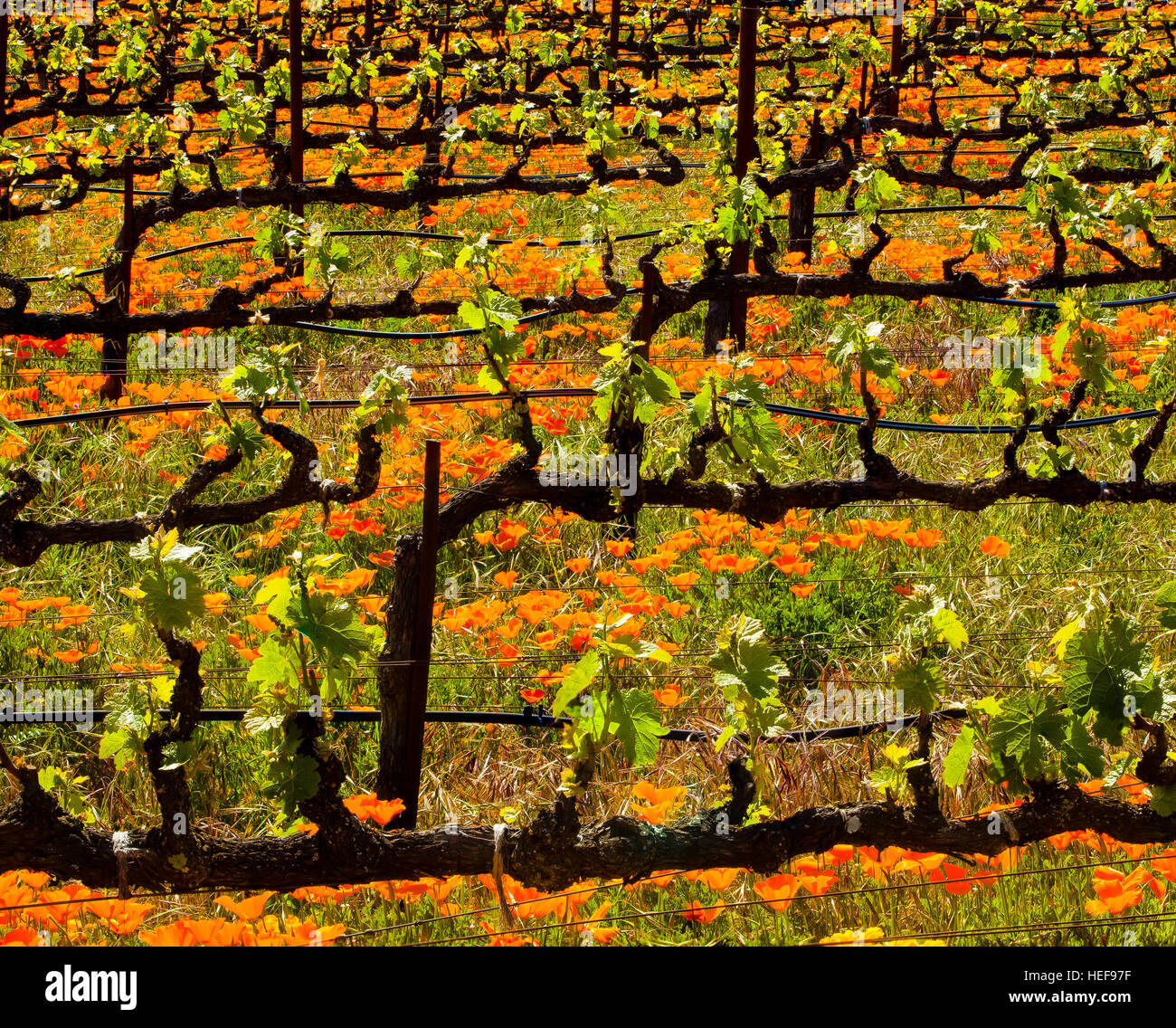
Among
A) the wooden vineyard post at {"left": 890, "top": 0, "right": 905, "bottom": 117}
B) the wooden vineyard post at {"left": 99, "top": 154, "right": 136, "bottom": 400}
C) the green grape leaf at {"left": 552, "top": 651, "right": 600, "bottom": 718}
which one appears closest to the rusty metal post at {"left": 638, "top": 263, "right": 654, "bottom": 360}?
the green grape leaf at {"left": 552, "top": 651, "right": 600, "bottom": 718}

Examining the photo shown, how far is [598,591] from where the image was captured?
4.21 m

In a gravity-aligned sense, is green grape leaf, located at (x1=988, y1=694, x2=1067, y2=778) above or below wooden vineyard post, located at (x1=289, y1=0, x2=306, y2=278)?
below

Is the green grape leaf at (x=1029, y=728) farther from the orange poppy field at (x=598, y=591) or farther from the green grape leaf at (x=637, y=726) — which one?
the green grape leaf at (x=637, y=726)

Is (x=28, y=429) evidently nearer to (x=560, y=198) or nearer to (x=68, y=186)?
(x=68, y=186)

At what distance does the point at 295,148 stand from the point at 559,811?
649cm

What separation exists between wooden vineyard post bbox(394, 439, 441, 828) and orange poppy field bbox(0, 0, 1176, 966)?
0.04ft

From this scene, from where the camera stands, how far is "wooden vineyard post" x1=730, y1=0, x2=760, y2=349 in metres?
6.50

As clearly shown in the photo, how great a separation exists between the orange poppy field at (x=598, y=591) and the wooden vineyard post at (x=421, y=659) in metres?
0.01

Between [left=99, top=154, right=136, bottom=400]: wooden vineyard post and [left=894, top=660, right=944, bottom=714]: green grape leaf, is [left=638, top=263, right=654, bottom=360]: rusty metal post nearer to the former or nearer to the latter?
[left=894, top=660, right=944, bottom=714]: green grape leaf

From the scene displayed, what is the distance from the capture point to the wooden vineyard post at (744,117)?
21.3 ft

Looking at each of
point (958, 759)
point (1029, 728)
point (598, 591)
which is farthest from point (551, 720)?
point (1029, 728)

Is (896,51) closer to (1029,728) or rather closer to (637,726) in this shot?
(1029,728)

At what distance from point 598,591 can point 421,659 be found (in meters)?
1.06

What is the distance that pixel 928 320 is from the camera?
7133 mm
